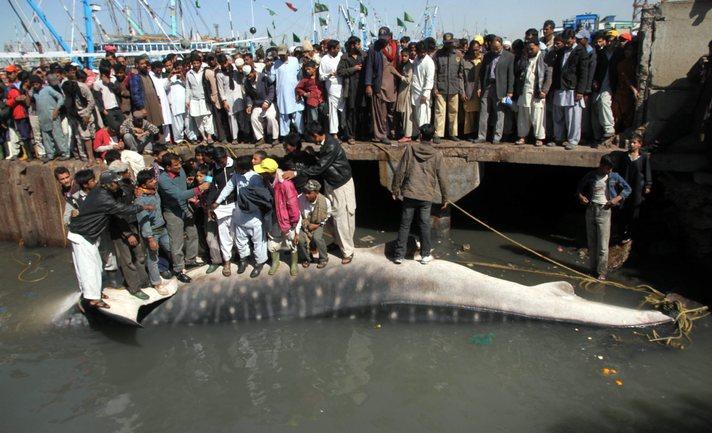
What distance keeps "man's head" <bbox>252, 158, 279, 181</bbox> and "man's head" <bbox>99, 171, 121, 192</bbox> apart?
1.99 metres

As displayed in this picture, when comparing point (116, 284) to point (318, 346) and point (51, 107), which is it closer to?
point (318, 346)

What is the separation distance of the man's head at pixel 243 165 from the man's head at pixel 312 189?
3.09 ft

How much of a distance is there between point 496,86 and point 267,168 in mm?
5214

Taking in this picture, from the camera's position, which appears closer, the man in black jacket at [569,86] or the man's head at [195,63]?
the man in black jacket at [569,86]

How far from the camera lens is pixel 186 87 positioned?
12297 millimetres

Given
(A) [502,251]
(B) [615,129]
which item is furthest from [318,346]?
(B) [615,129]

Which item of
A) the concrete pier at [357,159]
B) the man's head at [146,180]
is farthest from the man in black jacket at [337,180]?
the concrete pier at [357,159]

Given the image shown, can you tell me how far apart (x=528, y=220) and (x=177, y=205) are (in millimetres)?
7816

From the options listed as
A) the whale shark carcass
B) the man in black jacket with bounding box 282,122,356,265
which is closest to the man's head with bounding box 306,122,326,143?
the man in black jacket with bounding box 282,122,356,265

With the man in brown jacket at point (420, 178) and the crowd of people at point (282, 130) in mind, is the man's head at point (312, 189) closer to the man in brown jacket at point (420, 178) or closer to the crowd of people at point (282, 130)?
the crowd of people at point (282, 130)

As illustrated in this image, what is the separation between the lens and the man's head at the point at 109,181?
23.7 ft

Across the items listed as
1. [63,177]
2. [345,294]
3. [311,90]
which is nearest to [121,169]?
[63,177]

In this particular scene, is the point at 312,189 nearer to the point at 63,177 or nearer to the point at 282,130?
the point at 63,177

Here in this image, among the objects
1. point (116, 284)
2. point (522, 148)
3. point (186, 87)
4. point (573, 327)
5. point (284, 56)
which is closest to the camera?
point (573, 327)
